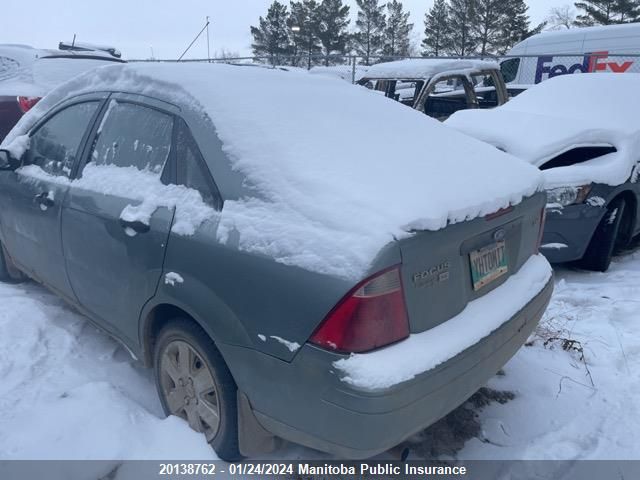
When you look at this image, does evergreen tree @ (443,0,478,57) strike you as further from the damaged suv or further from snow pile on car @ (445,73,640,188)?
snow pile on car @ (445,73,640,188)

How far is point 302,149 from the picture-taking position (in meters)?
2.14

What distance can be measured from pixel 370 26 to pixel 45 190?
158 feet

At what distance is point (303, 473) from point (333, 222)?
1187 mm

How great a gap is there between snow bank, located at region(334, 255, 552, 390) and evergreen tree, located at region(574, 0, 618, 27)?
1559 inches

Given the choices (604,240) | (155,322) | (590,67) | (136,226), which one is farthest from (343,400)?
(590,67)

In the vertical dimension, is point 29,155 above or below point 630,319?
above

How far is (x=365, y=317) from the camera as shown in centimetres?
177

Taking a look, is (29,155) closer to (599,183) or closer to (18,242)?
(18,242)

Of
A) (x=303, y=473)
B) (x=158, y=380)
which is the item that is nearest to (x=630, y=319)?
(x=303, y=473)

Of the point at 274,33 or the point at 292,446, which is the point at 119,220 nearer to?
the point at 292,446

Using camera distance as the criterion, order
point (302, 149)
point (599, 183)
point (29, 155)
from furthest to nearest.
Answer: point (599, 183), point (29, 155), point (302, 149)

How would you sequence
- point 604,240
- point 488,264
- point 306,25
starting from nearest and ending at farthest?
1. point 488,264
2. point 604,240
3. point 306,25

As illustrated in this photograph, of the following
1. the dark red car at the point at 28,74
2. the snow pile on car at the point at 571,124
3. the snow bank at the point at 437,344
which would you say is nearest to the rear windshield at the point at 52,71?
the dark red car at the point at 28,74

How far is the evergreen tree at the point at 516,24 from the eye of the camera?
3919 cm
